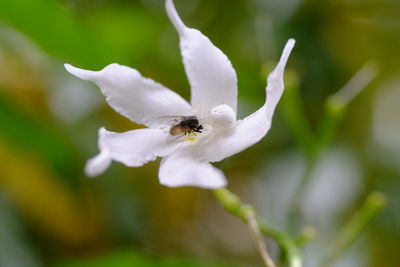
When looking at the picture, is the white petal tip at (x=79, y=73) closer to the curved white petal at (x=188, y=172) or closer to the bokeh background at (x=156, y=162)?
the curved white petal at (x=188, y=172)

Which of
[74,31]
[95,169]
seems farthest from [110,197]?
[95,169]

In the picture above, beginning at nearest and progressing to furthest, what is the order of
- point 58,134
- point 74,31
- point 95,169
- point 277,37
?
point 95,169, point 74,31, point 58,134, point 277,37

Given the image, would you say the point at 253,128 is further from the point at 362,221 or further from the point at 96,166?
the point at 362,221

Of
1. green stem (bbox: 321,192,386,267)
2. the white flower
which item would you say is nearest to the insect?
the white flower

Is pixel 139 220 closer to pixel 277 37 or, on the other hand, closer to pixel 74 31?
pixel 74 31

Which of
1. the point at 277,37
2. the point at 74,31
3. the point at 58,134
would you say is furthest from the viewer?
the point at 277,37

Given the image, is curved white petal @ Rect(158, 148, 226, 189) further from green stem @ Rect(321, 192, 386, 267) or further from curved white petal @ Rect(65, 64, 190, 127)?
green stem @ Rect(321, 192, 386, 267)
